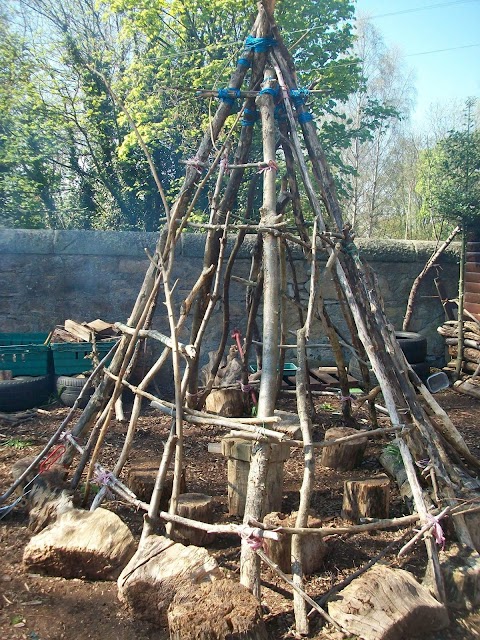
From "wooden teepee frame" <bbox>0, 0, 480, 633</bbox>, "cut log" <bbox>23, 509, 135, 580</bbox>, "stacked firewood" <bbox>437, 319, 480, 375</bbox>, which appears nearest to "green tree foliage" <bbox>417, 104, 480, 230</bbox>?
"stacked firewood" <bbox>437, 319, 480, 375</bbox>

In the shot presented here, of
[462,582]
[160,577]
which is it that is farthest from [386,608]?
[160,577]

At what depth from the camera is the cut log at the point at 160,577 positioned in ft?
9.75

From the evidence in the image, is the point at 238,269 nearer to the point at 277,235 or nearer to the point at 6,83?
the point at 277,235

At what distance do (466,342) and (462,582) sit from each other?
5.66 m

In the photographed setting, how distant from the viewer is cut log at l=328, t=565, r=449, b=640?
2.79 meters

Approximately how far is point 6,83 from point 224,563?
12.2m

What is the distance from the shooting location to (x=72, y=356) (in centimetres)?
694

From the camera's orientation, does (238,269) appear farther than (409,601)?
Yes

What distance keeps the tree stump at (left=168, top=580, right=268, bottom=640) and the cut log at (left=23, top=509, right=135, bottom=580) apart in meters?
0.68

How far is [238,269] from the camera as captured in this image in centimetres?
816

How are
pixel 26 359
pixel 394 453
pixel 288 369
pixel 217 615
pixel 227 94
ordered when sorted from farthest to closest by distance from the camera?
pixel 288 369, pixel 26 359, pixel 394 453, pixel 227 94, pixel 217 615

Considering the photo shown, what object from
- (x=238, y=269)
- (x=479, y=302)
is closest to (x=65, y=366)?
(x=238, y=269)

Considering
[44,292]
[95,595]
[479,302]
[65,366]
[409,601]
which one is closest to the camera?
[409,601]

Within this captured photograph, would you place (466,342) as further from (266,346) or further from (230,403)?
(266,346)
